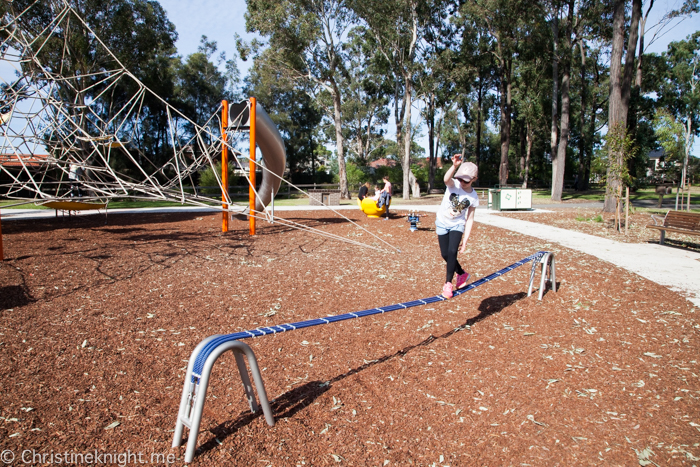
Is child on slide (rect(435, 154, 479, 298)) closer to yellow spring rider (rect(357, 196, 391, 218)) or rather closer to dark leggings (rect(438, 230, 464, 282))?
dark leggings (rect(438, 230, 464, 282))

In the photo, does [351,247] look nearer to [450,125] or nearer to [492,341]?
[492,341]

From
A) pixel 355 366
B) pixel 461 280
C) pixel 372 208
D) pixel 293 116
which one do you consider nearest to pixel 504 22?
pixel 372 208

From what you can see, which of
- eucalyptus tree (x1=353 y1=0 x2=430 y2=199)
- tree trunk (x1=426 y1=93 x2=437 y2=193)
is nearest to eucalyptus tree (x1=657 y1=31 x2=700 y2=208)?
→ tree trunk (x1=426 y1=93 x2=437 y2=193)

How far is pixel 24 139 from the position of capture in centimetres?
898

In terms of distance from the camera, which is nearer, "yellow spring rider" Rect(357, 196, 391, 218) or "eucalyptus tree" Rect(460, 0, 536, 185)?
"yellow spring rider" Rect(357, 196, 391, 218)

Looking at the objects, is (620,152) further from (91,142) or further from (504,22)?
(504,22)

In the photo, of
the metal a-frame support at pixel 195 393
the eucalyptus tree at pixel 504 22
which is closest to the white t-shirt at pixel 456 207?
the metal a-frame support at pixel 195 393

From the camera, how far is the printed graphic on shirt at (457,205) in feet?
14.9

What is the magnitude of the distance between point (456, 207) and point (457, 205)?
0.02 meters

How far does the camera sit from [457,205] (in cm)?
456

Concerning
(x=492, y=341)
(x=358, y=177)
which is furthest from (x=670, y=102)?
(x=492, y=341)

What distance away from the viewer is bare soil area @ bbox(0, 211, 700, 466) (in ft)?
8.98

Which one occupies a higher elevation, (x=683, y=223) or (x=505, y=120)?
(x=505, y=120)

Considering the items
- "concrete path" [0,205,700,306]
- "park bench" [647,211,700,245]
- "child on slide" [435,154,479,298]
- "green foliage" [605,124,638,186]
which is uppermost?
"green foliage" [605,124,638,186]
